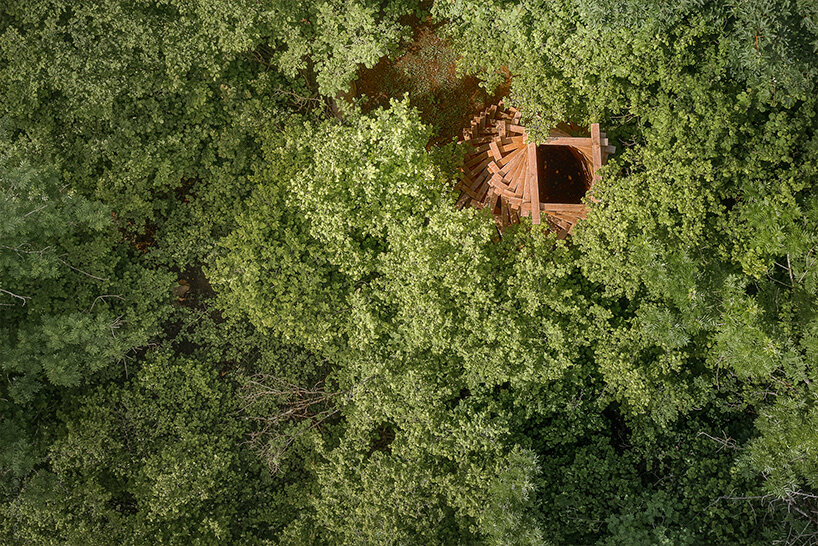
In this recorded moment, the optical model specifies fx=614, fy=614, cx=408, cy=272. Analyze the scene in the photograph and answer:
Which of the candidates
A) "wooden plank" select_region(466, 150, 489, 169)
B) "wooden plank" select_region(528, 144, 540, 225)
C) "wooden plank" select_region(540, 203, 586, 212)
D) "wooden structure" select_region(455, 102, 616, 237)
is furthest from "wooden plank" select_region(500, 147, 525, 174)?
"wooden plank" select_region(540, 203, 586, 212)

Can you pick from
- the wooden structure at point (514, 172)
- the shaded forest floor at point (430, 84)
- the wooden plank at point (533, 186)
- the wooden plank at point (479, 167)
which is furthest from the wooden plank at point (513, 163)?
the shaded forest floor at point (430, 84)

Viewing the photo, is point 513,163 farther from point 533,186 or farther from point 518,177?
point 533,186

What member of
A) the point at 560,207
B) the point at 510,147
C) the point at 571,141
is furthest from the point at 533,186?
the point at 510,147

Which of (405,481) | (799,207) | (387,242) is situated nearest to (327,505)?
(405,481)

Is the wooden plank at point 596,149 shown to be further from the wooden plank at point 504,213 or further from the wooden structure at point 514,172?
the wooden plank at point 504,213

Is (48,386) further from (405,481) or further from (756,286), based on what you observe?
(756,286)

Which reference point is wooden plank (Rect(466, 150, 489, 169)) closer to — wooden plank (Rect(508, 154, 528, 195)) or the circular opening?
wooden plank (Rect(508, 154, 528, 195))

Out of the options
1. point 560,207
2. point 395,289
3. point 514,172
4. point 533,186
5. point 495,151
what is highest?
point 495,151
